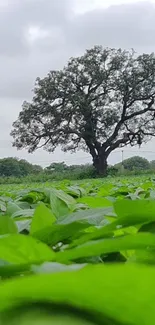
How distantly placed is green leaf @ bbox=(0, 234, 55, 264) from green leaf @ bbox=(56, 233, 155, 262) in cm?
2

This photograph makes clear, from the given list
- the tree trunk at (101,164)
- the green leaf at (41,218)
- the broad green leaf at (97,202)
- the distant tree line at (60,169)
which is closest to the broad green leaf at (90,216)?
the green leaf at (41,218)

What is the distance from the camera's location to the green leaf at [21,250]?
0.27 meters

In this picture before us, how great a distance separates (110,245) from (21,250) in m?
0.06

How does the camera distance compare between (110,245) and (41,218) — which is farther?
(41,218)

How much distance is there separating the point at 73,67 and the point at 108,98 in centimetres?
233

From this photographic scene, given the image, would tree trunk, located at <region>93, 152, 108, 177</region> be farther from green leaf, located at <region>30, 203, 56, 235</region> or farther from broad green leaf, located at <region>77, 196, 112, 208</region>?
green leaf, located at <region>30, 203, 56, 235</region>

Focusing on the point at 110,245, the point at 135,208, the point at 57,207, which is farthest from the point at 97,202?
the point at 110,245

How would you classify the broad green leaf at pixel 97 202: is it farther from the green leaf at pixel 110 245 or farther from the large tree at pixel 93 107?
the large tree at pixel 93 107

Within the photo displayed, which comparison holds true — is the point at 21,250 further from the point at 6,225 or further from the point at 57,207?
the point at 57,207

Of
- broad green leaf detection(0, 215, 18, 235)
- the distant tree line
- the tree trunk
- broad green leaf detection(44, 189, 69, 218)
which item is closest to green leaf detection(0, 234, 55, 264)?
broad green leaf detection(0, 215, 18, 235)

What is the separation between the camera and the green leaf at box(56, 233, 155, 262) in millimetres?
242

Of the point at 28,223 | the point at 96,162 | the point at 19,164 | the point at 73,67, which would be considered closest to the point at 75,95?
the point at 73,67

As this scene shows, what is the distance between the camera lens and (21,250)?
0.90 feet

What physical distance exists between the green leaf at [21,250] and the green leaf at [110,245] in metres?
0.02
